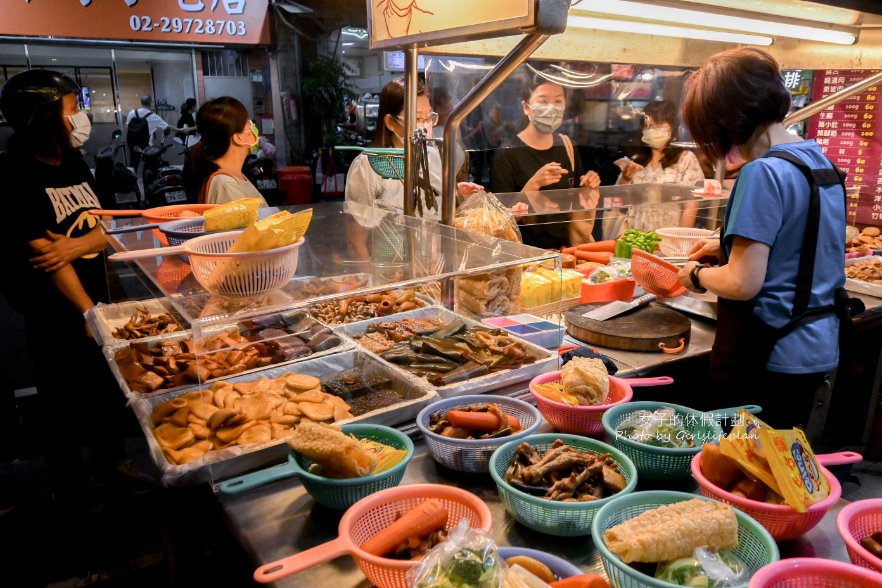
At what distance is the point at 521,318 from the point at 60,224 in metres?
2.34

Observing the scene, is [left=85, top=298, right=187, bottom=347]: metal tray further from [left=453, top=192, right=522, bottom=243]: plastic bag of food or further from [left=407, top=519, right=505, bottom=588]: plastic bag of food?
[left=407, top=519, right=505, bottom=588]: plastic bag of food

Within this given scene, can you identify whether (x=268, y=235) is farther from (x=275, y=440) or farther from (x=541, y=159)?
(x=541, y=159)

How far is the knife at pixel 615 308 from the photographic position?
2.59 metres

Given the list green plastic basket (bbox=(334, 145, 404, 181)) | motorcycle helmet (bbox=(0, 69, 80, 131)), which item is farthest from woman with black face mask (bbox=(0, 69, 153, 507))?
green plastic basket (bbox=(334, 145, 404, 181))

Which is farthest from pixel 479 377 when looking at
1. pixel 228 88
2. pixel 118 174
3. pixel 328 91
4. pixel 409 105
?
pixel 328 91

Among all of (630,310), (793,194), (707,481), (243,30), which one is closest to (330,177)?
(243,30)

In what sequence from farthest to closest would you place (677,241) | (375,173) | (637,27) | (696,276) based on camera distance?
(637,27)
(375,173)
(677,241)
(696,276)

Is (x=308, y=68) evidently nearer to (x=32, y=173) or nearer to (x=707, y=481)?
(x=32, y=173)

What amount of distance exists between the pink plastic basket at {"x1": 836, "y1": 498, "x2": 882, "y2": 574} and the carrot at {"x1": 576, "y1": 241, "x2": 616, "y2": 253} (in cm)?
227

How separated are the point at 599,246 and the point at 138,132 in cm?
519

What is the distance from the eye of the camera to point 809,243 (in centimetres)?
195

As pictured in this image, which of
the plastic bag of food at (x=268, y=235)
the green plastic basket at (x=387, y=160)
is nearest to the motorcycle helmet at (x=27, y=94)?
the green plastic basket at (x=387, y=160)

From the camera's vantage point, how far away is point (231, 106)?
11.2 feet

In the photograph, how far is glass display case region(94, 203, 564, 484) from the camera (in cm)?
157
